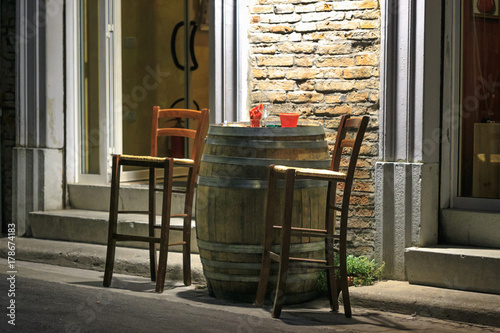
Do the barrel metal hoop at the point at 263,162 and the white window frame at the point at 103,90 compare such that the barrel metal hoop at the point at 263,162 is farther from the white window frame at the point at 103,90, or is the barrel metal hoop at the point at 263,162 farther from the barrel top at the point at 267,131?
the white window frame at the point at 103,90

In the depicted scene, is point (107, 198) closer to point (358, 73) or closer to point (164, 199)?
point (164, 199)

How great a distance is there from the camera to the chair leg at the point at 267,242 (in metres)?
4.64

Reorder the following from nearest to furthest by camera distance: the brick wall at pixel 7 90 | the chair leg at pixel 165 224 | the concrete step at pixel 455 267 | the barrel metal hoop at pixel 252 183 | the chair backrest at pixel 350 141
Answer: the chair backrest at pixel 350 141
the barrel metal hoop at pixel 252 183
the concrete step at pixel 455 267
the chair leg at pixel 165 224
the brick wall at pixel 7 90

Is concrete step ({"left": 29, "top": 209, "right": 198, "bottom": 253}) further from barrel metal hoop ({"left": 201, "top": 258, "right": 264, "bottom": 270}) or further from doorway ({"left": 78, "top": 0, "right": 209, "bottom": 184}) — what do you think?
barrel metal hoop ({"left": 201, "top": 258, "right": 264, "bottom": 270})

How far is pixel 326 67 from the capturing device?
5.78 metres

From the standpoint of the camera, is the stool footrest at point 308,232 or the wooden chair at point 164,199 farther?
the wooden chair at point 164,199

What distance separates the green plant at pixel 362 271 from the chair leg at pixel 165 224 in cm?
103

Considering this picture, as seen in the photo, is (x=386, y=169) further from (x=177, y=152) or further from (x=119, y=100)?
(x=177, y=152)

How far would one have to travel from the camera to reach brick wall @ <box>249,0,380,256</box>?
564 cm

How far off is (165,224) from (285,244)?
0.98 m

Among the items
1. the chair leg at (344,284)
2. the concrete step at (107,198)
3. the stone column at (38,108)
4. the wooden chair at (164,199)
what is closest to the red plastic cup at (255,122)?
the wooden chair at (164,199)

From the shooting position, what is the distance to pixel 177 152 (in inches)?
357

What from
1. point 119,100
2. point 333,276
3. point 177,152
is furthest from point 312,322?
point 177,152

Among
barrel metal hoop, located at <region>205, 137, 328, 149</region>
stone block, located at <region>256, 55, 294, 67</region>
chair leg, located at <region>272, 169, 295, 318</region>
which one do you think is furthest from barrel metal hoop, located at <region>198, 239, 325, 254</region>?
stone block, located at <region>256, 55, 294, 67</region>
